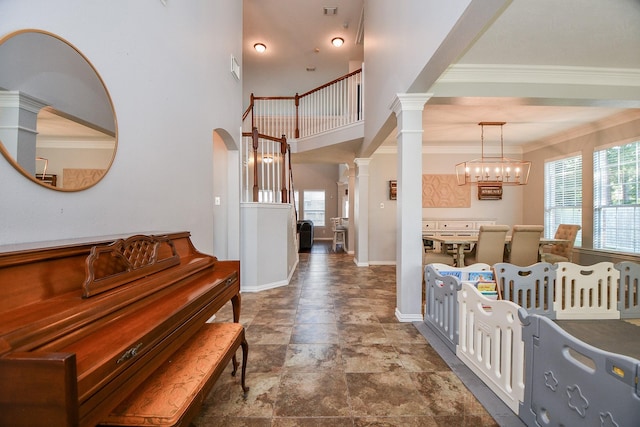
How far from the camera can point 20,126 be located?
3.42 ft

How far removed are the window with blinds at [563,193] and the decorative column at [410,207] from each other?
3968 mm

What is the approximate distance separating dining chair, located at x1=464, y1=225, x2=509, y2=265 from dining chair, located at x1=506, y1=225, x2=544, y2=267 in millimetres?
139

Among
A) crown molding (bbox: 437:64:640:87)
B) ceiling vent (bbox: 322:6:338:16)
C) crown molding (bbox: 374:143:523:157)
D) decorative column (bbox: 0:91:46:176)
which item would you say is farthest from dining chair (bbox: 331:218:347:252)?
decorative column (bbox: 0:91:46:176)

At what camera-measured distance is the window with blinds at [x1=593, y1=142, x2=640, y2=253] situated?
381 centimetres

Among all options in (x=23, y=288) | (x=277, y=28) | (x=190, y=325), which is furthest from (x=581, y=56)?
(x=277, y=28)

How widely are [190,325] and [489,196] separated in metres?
6.40

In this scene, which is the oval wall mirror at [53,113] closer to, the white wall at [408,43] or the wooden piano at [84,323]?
the wooden piano at [84,323]

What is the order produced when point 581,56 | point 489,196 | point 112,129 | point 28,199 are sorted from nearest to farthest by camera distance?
1. point 28,199
2. point 112,129
3. point 581,56
4. point 489,196

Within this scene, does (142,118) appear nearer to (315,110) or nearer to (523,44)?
(523,44)

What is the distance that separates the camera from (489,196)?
5828 mm

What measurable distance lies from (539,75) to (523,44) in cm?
62

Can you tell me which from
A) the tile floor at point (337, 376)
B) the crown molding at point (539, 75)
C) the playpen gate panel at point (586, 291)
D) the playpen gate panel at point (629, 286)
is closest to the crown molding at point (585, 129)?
the crown molding at point (539, 75)

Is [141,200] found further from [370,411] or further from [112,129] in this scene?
[370,411]

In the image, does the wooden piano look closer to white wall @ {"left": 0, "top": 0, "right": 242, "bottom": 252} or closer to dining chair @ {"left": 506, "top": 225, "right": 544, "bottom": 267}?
white wall @ {"left": 0, "top": 0, "right": 242, "bottom": 252}
